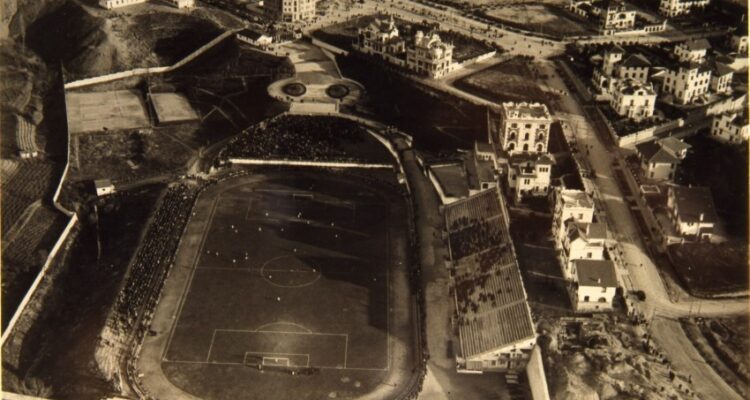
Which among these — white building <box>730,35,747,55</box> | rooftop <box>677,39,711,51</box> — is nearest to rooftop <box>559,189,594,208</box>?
rooftop <box>677,39,711,51</box>

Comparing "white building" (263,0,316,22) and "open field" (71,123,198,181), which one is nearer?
"open field" (71,123,198,181)

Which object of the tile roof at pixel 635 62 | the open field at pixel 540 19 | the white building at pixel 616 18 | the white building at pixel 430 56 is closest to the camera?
the tile roof at pixel 635 62

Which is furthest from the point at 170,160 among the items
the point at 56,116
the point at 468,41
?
the point at 468,41

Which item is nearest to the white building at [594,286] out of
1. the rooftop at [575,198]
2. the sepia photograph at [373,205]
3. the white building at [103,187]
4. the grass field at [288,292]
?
the sepia photograph at [373,205]

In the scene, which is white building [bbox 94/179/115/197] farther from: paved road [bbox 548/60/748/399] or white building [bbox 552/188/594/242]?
paved road [bbox 548/60/748/399]

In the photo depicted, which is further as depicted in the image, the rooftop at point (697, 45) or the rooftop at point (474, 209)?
the rooftop at point (697, 45)

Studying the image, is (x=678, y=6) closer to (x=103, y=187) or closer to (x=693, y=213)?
(x=693, y=213)

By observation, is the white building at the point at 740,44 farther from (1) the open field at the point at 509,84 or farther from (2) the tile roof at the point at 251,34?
(2) the tile roof at the point at 251,34

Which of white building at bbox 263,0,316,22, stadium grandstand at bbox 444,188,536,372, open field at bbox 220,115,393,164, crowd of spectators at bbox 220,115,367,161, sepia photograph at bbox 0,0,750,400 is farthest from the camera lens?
white building at bbox 263,0,316,22
